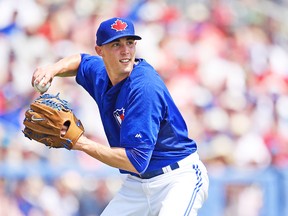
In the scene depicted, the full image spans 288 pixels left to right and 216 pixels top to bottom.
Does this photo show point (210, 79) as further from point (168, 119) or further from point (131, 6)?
point (168, 119)

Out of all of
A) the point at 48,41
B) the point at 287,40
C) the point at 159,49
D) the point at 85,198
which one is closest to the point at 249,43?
the point at 287,40

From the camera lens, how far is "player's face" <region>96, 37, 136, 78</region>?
5.00m

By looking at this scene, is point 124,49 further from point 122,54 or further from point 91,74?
point 91,74

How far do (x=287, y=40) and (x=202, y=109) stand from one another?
288 cm

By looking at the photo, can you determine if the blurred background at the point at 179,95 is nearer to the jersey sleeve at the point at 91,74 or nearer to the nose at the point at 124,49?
the jersey sleeve at the point at 91,74

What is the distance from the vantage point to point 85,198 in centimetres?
838

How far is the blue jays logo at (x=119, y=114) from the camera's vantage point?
505cm

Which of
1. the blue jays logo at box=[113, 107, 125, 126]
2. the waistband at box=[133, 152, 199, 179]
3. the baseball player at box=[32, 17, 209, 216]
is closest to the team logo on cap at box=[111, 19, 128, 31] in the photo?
the baseball player at box=[32, 17, 209, 216]

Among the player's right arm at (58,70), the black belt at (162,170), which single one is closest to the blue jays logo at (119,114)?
the black belt at (162,170)

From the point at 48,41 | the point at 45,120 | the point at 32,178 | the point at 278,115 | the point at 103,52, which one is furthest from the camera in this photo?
the point at 278,115

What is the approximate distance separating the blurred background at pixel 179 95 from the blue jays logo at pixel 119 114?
3.30 meters

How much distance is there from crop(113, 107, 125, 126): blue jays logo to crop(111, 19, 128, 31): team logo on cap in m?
0.54

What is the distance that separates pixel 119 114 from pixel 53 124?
0.53m

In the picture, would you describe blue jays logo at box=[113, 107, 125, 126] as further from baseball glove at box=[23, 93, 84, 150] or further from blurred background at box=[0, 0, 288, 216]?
blurred background at box=[0, 0, 288, 216]
